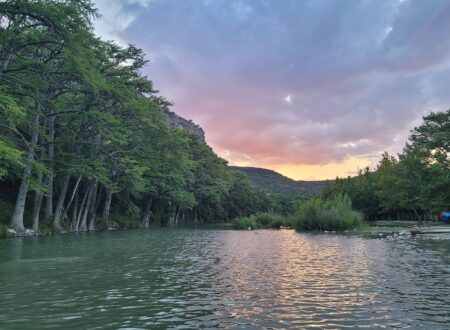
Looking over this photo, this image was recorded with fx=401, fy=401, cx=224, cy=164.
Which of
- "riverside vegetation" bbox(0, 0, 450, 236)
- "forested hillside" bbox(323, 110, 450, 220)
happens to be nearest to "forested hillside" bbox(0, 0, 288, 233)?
"riverside vegetation" bbox(0, 0, 450, 236)

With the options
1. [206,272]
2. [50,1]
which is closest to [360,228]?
[206,272]

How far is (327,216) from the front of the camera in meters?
37.5

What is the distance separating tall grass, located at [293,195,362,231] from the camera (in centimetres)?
3719

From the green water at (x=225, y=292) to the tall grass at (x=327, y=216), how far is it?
2084 cm

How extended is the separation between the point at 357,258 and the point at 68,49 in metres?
20.7

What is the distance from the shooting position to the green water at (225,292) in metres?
7.26

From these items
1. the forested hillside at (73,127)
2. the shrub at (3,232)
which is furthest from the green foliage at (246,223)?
the shrub at (3,232)

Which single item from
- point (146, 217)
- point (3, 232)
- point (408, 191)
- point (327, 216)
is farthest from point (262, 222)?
point (3, 232)

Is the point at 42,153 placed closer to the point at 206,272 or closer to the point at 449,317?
the point at 206,272

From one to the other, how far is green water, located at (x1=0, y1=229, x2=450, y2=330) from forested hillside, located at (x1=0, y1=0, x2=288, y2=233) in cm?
1027

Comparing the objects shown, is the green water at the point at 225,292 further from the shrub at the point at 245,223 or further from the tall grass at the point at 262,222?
the shrub at the point at 245,223

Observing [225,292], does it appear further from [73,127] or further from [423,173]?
[423,173]

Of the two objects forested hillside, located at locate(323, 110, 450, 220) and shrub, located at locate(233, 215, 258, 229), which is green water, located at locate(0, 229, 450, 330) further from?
forested hillside, located at locate(323, 110, 450, 220)

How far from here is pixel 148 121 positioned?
141ft
